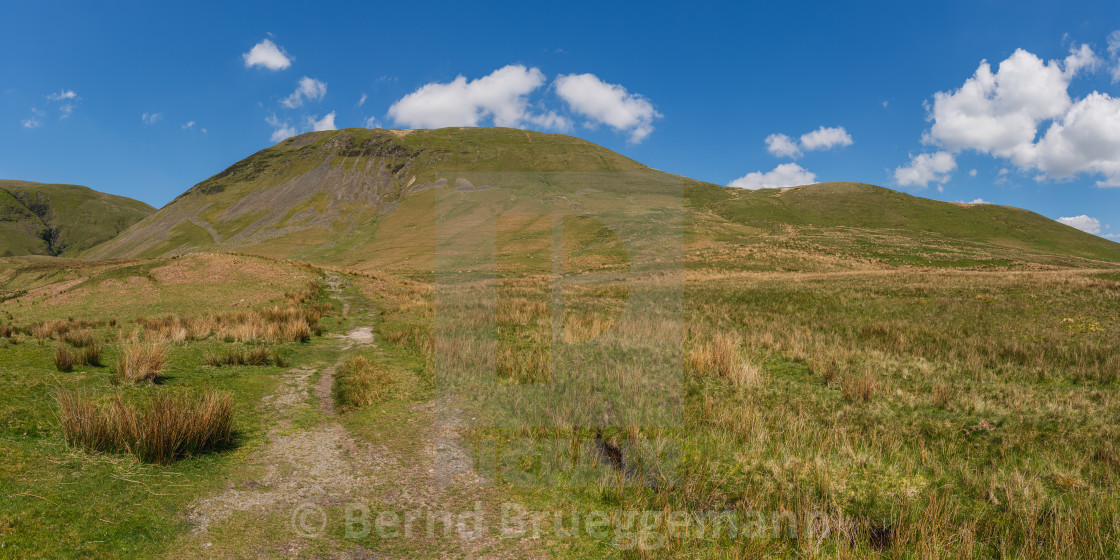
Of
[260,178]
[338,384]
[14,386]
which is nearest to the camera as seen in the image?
[14,386]

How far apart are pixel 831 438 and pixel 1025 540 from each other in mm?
2596

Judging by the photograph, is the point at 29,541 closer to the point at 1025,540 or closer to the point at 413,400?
the point at 413,400

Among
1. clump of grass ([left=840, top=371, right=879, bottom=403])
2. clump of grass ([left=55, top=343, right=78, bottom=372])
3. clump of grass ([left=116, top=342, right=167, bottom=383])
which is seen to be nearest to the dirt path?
clump of grass ([left=116, top=342, right=167, bottom=383])

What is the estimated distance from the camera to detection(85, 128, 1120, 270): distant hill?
7375cm

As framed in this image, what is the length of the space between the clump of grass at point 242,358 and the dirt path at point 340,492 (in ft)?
9.68

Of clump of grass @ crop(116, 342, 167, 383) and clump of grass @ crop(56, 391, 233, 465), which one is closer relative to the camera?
clump of grass @ crop(56, 391, 233, 465)

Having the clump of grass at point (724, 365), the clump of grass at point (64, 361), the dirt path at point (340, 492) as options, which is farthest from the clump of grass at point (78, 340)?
the clump of grass at point (724, 365)

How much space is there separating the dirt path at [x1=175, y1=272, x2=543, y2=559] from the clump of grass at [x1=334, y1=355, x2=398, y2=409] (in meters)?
0.45

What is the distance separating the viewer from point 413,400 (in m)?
9.09

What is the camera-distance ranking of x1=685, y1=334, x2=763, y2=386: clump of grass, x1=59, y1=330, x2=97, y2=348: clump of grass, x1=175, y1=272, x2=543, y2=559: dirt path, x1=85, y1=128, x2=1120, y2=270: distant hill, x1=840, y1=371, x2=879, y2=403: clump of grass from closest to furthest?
1. x1=175, y1=272, x2=543, y2=559: dirt path
2. x1=840, y1=371, x2=879, y2=403: clump of grass
3. x1=685, y1=334, x2=763, y2=386: clump of grass
4. x1=59, y1=330, x2=97, y2=348: clump of grass
5. x1=85, y1=128, x2=1120, y2=270: distant hill

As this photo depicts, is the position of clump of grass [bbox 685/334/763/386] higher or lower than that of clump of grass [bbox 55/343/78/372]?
lower

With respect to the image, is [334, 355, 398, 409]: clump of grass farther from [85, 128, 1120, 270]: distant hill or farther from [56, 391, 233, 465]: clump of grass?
[85, 128, 1120, 270]: distant hill

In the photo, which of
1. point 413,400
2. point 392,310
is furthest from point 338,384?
point 392,310

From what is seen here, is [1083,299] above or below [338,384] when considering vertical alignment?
above
